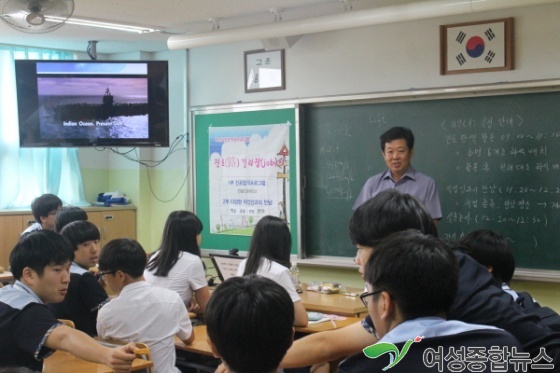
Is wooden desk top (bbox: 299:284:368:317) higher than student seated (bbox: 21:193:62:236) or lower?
lower

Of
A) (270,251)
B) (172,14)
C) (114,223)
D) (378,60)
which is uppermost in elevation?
(172,14)

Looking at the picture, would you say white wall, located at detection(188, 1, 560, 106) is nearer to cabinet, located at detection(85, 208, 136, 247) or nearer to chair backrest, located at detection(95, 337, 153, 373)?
cabinet, located at detection(85, 208, 136, 247)

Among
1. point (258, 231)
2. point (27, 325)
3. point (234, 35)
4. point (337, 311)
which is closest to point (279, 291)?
point (27, 325)

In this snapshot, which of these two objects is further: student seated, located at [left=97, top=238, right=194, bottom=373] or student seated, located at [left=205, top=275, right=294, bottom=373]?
student seated, located at [left=97, top=238, right=194, bottom=373]

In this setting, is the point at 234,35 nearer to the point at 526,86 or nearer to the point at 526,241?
the point at 526,86

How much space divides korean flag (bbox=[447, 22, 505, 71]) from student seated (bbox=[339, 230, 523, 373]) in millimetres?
3644

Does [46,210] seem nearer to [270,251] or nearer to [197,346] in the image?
[270,251]

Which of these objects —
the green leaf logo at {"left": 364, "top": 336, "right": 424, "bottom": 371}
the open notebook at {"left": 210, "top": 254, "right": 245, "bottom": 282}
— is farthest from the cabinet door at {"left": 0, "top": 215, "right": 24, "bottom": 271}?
the green leaf logo at {"left": 364, "top": 336, "right": 424, "bottom": 371}

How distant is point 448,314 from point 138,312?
6.11 ft

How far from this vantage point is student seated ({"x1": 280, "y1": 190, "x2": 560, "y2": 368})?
1.67 m

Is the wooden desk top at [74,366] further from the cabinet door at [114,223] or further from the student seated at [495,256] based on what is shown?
the cabinet door at [114,223]

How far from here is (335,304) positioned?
4.14 meters

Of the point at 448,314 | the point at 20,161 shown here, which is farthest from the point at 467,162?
the point at 20,161

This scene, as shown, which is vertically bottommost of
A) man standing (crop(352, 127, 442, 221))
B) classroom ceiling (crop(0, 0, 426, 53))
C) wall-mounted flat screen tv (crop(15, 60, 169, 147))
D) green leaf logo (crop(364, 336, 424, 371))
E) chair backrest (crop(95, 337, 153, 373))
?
chair backrest (crop(95, 337, 153, 373))
